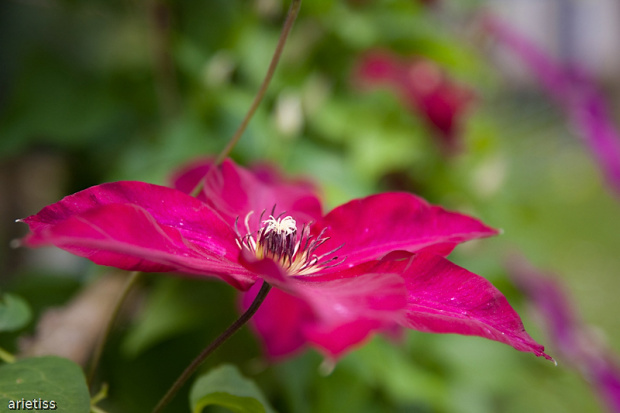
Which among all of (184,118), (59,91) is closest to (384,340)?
(184,118)

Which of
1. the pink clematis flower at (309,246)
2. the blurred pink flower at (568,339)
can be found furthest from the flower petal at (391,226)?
the blurred pink flower at (568,339)

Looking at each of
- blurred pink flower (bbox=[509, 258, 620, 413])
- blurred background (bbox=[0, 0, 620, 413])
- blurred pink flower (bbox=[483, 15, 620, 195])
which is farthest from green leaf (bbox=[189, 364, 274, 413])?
blurred pink flower (bbox=[483, 15, 620, 195])

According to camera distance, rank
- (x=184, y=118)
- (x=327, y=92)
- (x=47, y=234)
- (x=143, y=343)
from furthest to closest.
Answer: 1. (x=327, y=92)
2. (x=184, y=118)
3. (x=143, y=343)
4. (x=47, y=234)

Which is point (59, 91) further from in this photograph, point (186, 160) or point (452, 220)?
point (452, 220)

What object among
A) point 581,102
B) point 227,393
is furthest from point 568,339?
point 227,393

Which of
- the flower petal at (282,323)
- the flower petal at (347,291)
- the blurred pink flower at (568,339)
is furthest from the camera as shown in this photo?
the blurred pink flower at (568,339)

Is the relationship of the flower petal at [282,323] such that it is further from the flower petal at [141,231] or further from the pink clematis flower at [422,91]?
the pink clematis flower at [422,91]
